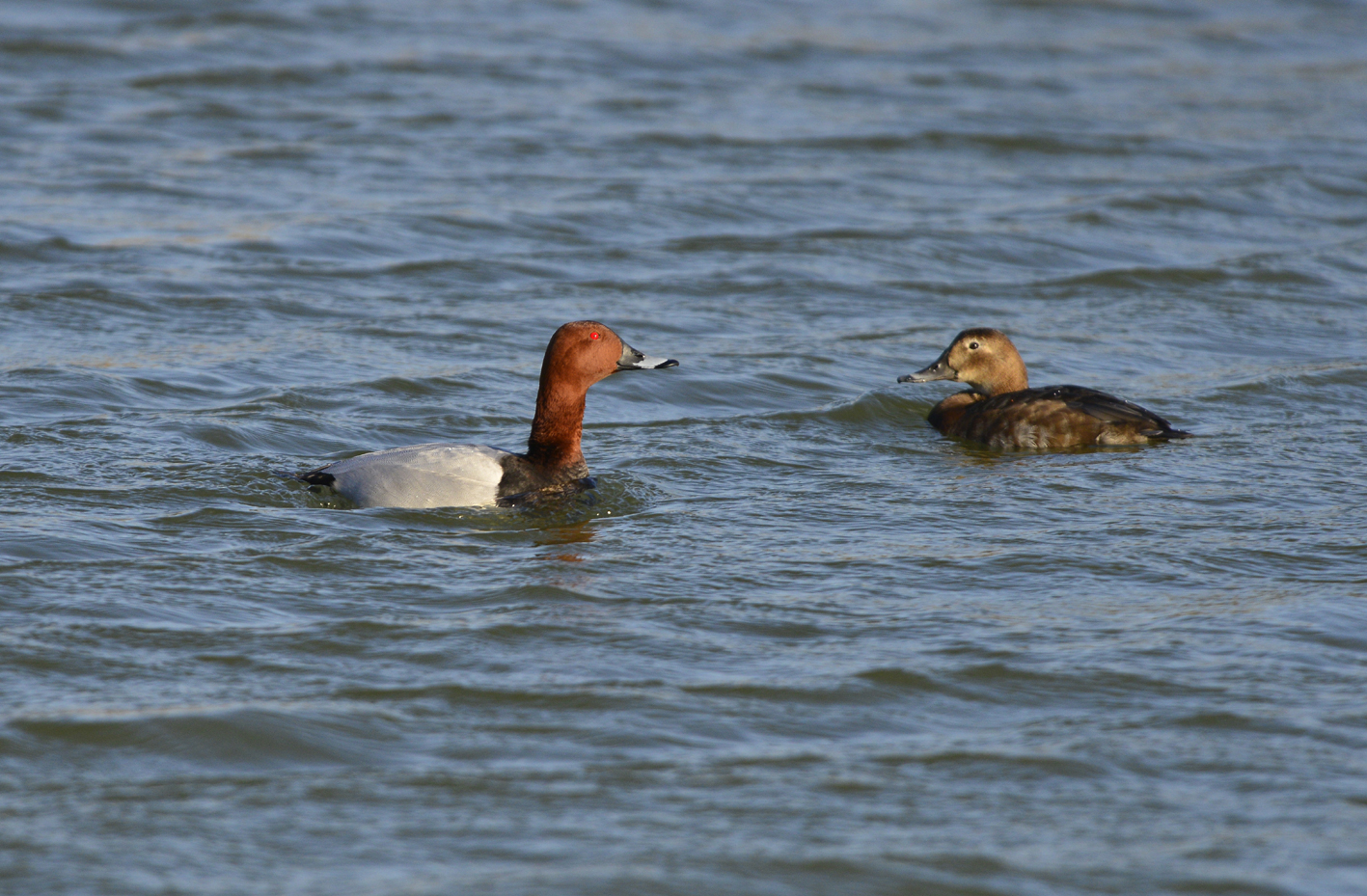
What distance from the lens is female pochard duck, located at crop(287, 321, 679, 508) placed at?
7121mm

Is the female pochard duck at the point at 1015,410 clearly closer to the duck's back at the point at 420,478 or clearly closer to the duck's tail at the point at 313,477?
the duck's back at the point at 420,478

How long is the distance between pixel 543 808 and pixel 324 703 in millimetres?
952

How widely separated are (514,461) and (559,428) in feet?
0.90

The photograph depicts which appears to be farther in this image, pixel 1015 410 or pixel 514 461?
pixel 1015 410

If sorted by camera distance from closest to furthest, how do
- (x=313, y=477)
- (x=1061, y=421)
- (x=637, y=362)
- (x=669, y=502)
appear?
(x=313, y=477), (x=669, y=502), (x=637, y=362), (x=1061, y=421)

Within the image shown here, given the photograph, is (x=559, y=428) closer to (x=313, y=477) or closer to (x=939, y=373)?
(x=313, y=477)

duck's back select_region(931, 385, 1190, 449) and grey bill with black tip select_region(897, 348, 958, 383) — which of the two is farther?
grey bill with black tip select_region(897, 348, 958, 383)

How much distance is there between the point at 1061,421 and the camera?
28.5 feet

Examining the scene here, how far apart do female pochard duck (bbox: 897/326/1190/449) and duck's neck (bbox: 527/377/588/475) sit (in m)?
2.47

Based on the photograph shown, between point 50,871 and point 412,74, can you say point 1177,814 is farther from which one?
point 412,74

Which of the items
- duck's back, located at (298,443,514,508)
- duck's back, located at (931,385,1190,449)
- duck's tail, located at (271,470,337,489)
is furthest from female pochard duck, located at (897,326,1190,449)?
duck's tail, located at (271,470,337,489)

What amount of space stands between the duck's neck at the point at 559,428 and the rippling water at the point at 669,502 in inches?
9.9

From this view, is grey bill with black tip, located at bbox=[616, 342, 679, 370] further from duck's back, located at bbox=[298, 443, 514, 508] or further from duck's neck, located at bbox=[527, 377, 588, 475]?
duck's back, located at bbox=[298, 443, 514, 508]

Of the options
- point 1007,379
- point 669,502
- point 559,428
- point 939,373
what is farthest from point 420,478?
point 1007,379
